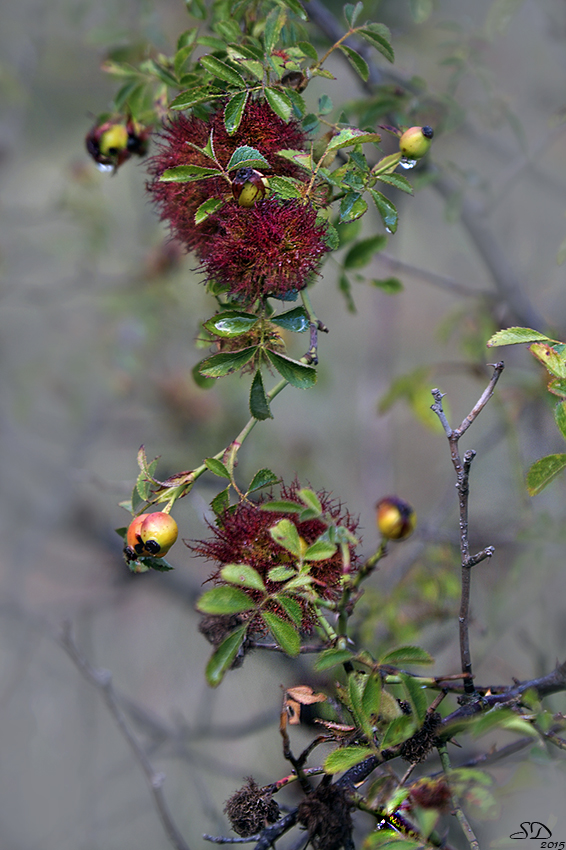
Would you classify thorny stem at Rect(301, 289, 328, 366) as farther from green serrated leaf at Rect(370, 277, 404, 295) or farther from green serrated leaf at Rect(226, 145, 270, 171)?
green serrated leaf at Rect(370, 277, 404, 295)

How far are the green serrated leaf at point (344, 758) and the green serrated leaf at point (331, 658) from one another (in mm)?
64

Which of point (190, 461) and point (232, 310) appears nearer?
point (232, 310)

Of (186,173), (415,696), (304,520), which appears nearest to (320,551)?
(304,520)

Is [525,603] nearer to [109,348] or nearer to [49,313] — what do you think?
[109,348]

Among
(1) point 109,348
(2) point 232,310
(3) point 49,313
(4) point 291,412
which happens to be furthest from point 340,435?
(2) point 232,310

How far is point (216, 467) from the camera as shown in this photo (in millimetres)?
570

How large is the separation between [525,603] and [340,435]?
130cm

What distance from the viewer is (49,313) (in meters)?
2.56

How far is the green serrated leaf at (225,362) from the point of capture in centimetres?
59

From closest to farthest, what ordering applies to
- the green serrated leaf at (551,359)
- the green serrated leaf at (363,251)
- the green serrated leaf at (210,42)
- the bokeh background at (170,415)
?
1. the green serrated leaf at (551,359)
2. the green serrated leaf at (210,42)
3. the green serrated leaf at (363,251)
4. the bokeh background at (170,415)

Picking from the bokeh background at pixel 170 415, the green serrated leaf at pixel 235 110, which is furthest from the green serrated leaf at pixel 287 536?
the bokeh background at pixel 170 415

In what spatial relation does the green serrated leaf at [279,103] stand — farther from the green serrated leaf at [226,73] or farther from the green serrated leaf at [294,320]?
the green serrated leaf at [294,320]
